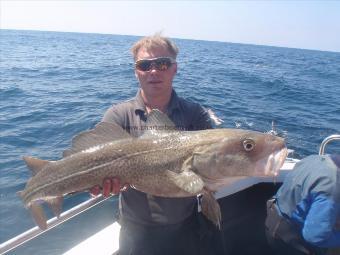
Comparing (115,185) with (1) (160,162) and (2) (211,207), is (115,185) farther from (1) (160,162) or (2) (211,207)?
(2) (211,207)

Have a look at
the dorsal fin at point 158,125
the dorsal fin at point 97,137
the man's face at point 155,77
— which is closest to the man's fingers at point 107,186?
the dorsal fin at point 97,137

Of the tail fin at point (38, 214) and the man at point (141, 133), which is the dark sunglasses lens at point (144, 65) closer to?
the man at point (141, 133)

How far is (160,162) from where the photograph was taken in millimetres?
3305

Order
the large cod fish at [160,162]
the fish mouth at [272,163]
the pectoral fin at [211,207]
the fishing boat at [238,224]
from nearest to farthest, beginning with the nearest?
the fish mouth at [272,163] → the large cod fish at [160,162] → the pectoral fin at [211,207] → the fishing boat at [238,224]

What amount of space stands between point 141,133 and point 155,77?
2.05 feet

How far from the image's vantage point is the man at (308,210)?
4.19 meters

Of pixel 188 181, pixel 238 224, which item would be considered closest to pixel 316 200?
pixel 238 224

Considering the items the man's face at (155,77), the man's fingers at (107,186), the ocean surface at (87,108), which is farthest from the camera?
the ocean surface at (87,108)

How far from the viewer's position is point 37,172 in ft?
11.5

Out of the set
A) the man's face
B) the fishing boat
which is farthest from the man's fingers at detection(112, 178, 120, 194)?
the fishing boat

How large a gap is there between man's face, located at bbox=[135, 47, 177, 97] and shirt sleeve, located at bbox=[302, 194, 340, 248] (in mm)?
2197

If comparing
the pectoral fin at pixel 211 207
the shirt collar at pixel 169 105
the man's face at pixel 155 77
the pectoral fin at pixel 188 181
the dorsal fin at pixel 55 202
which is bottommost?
the dorsal fin at pixel 55 202

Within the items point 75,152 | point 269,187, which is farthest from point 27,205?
point 269,187

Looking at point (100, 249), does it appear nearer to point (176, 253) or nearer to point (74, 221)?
point (176, 253)
